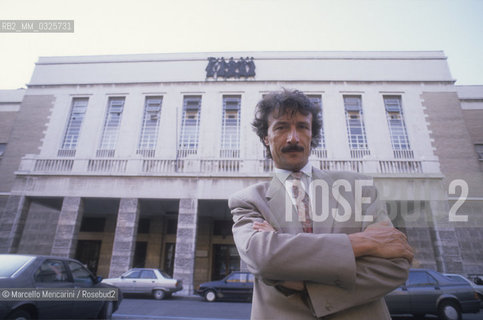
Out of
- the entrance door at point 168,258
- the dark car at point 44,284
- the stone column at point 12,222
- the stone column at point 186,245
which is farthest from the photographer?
the entrance door at point 168,258

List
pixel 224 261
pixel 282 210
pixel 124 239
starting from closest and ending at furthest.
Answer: pixel 282 210 → pixel 124 239 → pixel 224 261

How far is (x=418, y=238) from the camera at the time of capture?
13.5 metres

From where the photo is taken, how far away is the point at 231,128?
14.5 m

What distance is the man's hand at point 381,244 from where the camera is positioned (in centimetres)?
126

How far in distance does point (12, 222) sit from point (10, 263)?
447 inches

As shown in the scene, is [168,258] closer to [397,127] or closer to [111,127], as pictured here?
[111,127]

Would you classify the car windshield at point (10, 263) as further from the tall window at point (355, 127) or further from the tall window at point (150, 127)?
the tall window at point (355, 127)

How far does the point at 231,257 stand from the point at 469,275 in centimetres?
1199

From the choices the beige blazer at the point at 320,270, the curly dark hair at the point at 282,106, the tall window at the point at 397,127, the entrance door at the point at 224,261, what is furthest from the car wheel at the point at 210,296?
the tall window at the point at 397,127

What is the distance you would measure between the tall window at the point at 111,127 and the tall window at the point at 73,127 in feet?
5.25

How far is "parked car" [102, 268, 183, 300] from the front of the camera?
34.6 feet

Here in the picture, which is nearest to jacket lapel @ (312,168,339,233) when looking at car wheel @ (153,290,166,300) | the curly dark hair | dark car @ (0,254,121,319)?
the curly dark hair

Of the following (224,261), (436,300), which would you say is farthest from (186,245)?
(436,300)

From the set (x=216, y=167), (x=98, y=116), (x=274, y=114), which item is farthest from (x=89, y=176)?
(x=274, y=114)
